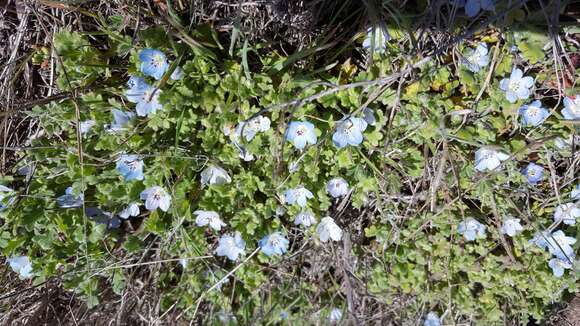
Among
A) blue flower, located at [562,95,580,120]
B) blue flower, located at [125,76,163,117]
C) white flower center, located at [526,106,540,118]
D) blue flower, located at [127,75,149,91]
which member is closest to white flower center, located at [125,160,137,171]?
blue flower, located at [125,76,163,117]

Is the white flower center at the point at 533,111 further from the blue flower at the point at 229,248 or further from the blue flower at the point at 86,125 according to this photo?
the blue flower at the point at 86,125

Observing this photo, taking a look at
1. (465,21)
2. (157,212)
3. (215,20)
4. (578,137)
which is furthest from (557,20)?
(157,212)

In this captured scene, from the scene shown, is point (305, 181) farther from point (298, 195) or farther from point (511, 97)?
point (511, 97)

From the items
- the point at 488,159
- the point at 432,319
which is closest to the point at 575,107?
the point at 488,159

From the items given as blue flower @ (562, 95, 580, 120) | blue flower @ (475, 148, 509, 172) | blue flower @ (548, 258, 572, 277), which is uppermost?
blue flower @ (562, 95, 580, 120)

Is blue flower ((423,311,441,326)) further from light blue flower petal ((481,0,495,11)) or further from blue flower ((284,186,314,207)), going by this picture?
light blue flower petal ((481,0,495,11))
